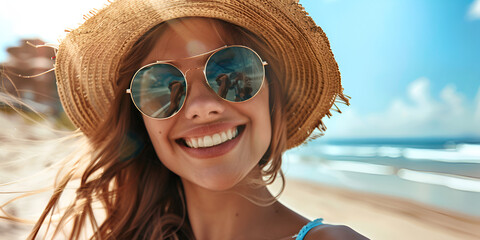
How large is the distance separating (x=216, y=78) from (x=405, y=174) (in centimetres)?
1638

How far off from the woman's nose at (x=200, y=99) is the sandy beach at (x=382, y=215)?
19.4 ft

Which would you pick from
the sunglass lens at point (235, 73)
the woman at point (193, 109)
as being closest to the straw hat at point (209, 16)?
the woman at point (193, 109)

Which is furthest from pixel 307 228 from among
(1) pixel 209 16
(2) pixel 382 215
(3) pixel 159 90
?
(2) pixel 382 215

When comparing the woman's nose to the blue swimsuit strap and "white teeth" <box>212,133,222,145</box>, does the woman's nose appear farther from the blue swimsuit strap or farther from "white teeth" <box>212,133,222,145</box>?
the blue swimsuit strap

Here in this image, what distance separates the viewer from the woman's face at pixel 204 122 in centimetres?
178

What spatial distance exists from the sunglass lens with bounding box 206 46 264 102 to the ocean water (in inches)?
258

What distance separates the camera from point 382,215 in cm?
910

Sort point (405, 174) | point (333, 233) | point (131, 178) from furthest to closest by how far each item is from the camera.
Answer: point (405, 174) < point (131, 178) < point (333, 233)

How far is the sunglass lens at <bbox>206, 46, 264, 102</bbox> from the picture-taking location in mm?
1749

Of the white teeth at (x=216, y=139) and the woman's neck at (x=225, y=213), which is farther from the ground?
the white teeth at (x=216, y=139)

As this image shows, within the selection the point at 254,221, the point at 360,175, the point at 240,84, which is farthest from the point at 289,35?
the point at 360,175

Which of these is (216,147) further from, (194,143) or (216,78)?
(216,78)

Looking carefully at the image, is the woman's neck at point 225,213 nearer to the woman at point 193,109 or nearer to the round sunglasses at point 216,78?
the woman at point 193,109

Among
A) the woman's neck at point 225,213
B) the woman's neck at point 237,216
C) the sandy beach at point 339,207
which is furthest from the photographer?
the sandy beach at point 339,207
